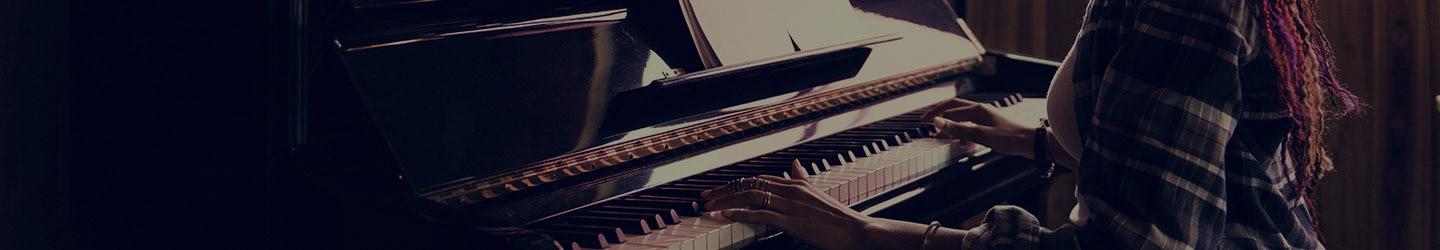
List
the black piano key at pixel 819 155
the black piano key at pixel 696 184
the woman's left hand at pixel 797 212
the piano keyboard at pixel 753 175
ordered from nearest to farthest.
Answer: the piano keyboard at pixel 753 175 < the woman's left hand at pixel 797 212 < the black piano key at pixel 696 184 < the black piano key at pixel 819 155

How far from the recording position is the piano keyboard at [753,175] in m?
1.41

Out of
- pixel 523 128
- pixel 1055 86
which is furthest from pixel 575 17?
pixel 1055 86

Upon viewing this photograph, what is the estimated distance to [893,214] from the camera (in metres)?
1.87

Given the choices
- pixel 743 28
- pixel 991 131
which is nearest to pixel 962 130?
pixel 991 131

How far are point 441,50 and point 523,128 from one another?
14 centimetres

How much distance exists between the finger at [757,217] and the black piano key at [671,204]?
0.13 ft

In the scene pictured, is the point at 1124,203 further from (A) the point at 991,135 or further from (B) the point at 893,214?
(A) the point at 991,135

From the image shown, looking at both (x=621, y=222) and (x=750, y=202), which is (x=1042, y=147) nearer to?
(x=750, y=202)

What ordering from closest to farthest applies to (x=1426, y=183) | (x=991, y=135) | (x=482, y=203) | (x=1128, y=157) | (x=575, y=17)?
(x=1128, y=157) → (x=482, y=203) → (x=575, y=17) → (x=991, y=135) → (x=1426, y=183)

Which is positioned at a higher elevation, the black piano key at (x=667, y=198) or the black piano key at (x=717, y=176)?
the black piano key at (x=717, y=176)

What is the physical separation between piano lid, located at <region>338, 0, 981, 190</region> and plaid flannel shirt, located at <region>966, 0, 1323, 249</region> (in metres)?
0.59

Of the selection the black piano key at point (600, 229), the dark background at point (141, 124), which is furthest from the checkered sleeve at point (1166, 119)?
the dark background at point (141, 124)

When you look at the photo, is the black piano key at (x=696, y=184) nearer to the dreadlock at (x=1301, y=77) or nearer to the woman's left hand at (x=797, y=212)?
the woman's left hand at (x=797, y=212)

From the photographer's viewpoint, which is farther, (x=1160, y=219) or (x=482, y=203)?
(x=482, y=203)
